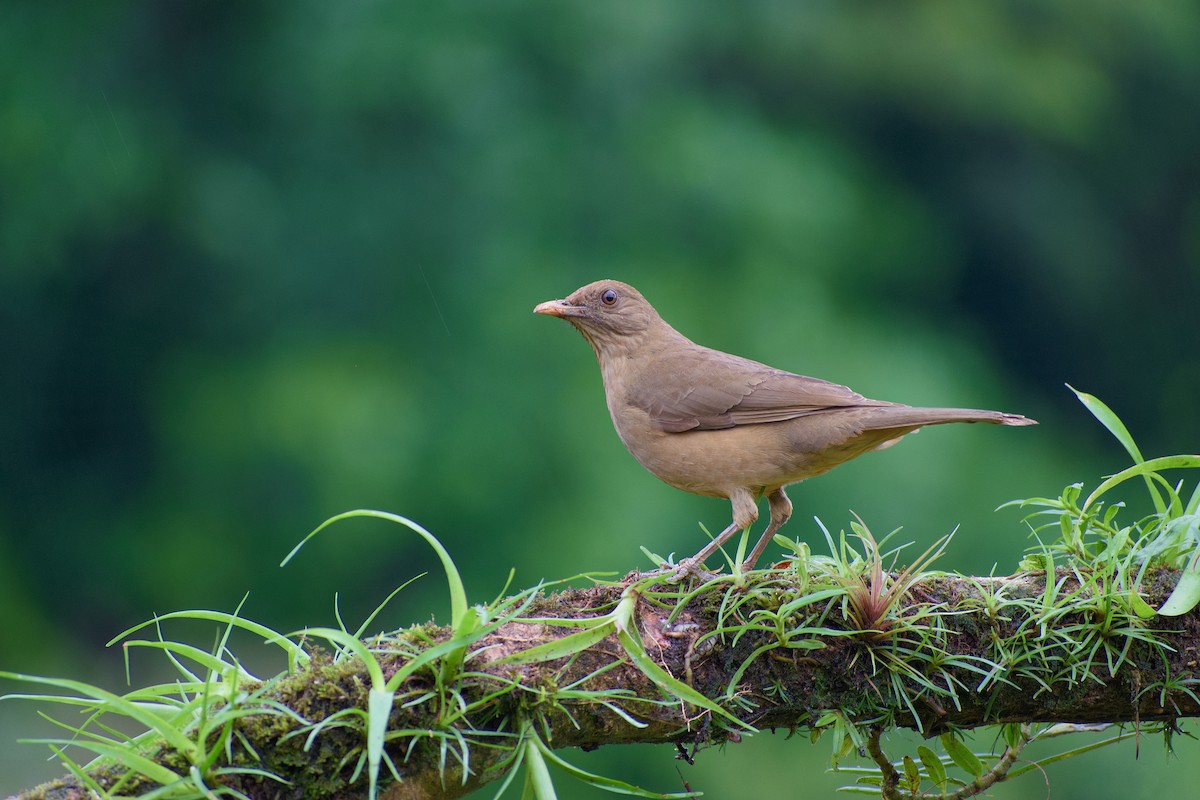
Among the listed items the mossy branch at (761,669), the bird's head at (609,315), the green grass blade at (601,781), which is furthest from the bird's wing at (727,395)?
the green grass blade at (601,781)

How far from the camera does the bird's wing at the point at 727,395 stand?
4070mm

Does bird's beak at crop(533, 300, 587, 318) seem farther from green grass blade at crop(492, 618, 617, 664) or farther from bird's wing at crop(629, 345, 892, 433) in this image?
green grass blade at crop(492, 618, 617, 664)

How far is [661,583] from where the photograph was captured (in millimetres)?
2766

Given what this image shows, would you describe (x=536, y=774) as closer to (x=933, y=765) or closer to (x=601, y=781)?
(x=601, y=781)

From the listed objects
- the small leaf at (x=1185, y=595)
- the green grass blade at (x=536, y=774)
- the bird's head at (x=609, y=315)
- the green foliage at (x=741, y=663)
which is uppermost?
the bird's head at (x=609, y=315)

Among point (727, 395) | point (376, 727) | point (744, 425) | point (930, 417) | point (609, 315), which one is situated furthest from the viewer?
point (609, 315)

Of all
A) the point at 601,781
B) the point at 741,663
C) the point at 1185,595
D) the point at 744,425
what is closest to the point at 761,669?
the point at 741,663

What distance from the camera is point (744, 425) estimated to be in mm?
4117

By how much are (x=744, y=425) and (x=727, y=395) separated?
18 centimetres

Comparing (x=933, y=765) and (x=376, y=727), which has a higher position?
(x=376, y=727)

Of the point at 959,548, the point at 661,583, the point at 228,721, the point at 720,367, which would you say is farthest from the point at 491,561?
the point at 228,721

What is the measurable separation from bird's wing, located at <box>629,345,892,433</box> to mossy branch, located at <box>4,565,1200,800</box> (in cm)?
137

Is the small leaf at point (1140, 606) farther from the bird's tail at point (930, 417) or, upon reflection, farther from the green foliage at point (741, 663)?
the bird's tail at point (930, 417)

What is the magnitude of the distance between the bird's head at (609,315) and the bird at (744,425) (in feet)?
0.75
